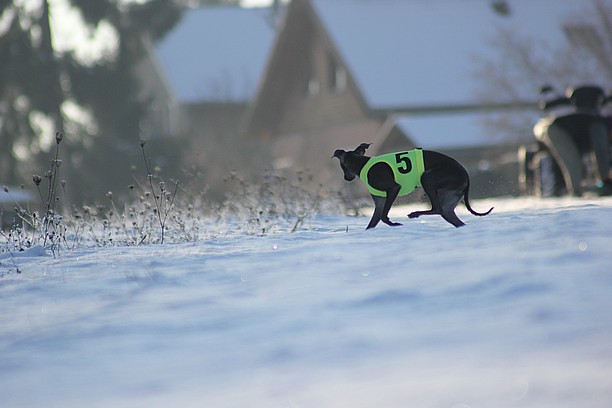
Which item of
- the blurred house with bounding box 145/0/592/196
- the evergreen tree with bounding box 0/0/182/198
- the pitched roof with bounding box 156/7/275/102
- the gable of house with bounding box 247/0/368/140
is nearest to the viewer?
the blurred house with bounding box 145/0/592/196

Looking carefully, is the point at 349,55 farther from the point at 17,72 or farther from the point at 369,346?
the point at 369,346

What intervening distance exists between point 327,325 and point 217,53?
37.5 meters

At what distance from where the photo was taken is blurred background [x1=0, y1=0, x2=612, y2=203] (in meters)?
26.1

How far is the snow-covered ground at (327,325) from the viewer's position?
403cm

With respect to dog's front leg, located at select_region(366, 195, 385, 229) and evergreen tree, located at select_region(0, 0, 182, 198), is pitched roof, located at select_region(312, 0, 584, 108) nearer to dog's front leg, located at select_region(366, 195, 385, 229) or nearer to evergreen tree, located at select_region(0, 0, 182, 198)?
evergreen tree, located at select_region(0, 0, 182, 198)

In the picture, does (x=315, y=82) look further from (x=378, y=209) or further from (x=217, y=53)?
(x=378, y=209)

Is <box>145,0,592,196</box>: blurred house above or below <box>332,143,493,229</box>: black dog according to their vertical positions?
above

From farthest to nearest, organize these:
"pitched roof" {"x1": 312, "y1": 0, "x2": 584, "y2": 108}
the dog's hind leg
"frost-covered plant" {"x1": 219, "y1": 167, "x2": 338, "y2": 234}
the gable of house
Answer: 1. the gable of house
2. "pitched roof" {"x1": 312, "y1": 0, "x2": 584, "y2": 108}
3. "frost-covered plant" {"x1": 219, "y1": 167, "x2": 338, "y2": 234}
4. the dog's hind leg

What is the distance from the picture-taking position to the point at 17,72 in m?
29.2

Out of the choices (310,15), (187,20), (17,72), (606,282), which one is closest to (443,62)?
(310,15)

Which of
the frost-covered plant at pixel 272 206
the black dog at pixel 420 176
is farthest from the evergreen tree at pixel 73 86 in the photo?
the black dog at pixel 420 176

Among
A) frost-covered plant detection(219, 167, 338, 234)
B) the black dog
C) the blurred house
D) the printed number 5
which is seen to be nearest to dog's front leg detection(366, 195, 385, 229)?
the black dog

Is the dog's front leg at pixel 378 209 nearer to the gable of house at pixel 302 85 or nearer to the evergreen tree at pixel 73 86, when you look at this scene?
the gable of house at pixel 302 85

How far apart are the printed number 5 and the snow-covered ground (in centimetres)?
62
